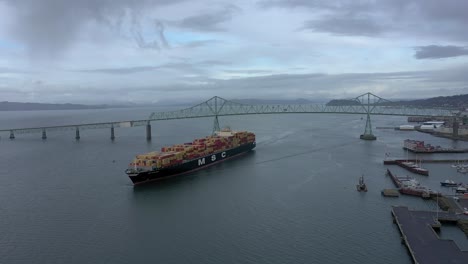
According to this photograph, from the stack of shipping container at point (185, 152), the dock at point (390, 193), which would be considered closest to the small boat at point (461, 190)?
the dock at point (390, 193)

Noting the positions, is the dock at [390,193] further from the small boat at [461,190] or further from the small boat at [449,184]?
the small boat at [449,184]

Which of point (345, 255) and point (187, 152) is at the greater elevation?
point (187, 152)

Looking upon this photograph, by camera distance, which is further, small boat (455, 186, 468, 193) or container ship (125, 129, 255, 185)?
container ship (125, 129, 255, 185)

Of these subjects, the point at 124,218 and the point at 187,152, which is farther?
the point at 187,152

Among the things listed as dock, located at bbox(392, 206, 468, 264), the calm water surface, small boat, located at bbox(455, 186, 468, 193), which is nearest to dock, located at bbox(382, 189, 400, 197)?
the calm water surface

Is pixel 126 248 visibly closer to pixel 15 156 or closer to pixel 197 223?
pixel 197 223

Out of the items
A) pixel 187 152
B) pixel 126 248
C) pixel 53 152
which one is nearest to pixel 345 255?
pixel 126 248

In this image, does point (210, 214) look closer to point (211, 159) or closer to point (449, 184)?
point (211, 159)

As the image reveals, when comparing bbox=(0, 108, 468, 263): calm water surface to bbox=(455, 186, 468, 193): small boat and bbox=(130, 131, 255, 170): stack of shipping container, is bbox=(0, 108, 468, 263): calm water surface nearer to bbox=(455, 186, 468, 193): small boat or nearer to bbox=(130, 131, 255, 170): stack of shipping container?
bbox=(130, 131, 255, 170): stack of shipping container
